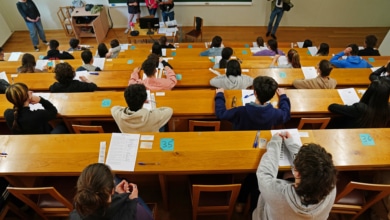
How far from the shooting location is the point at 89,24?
6.03 m

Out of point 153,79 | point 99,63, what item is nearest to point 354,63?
point 153,79

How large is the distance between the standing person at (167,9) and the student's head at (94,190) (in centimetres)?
564

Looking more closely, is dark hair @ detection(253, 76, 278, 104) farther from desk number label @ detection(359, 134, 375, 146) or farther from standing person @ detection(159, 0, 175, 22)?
standing person @ detection(159, 0, 175, 22)

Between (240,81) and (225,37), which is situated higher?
(240,81)

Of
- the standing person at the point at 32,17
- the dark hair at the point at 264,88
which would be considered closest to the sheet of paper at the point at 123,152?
the dark hair at the point at 264,88

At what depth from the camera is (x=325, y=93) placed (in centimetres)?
279

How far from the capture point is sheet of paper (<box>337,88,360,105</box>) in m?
2.68

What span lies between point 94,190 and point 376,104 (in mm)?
2583

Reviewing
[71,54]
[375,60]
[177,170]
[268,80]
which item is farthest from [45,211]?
[375,60]

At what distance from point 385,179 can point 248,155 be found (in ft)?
4.44

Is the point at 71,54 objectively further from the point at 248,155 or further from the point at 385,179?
the point at 385,179

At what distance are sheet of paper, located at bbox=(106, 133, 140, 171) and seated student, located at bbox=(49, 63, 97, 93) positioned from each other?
4.02 ft

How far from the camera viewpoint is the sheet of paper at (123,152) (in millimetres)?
1902

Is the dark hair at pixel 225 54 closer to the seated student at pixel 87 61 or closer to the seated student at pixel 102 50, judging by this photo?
the seated student at pixel 87 61
